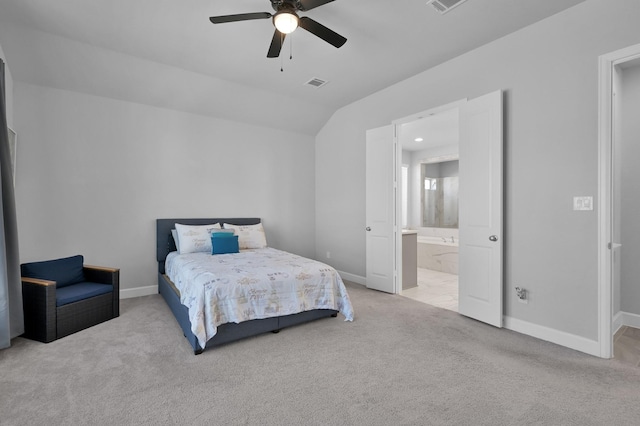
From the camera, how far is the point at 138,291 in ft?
14.4

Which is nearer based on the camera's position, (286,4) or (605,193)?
(286,4)

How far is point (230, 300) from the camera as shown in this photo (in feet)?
9.12

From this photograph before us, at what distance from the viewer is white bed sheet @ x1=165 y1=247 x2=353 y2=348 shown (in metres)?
2.68

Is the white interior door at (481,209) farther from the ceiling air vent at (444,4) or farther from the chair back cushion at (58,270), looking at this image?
the chair back cushion at (58,270)

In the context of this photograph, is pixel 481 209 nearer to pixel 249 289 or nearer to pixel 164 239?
pixel 249 289

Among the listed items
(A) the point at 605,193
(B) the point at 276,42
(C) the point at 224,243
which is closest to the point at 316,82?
(B) the point at 276,42

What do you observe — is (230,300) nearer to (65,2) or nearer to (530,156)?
(65,2)

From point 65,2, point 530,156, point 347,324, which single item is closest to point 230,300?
point 347,324

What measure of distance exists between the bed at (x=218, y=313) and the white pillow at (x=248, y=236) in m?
0.28

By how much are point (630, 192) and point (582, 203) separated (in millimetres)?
1221

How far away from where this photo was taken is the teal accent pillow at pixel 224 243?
4176 mm

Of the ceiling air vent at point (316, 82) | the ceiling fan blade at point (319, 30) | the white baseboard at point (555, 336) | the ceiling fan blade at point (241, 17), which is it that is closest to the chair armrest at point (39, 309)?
the ceiling fan blade at point (241, 17)

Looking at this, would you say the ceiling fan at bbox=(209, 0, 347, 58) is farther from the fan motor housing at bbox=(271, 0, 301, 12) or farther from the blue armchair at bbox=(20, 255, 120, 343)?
the blue armchair at bbox=(20, 255, 120, 343)

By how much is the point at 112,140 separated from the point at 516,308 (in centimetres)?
533
